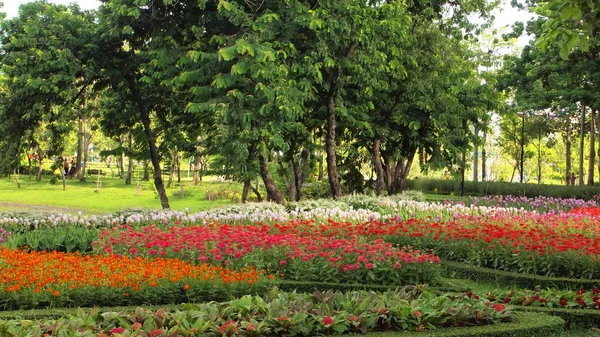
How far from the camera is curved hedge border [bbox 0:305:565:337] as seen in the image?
18.5 feet

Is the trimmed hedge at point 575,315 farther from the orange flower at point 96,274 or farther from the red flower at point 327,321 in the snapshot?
the orange flower at point 96,274

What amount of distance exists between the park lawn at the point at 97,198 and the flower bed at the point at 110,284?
15150 mm

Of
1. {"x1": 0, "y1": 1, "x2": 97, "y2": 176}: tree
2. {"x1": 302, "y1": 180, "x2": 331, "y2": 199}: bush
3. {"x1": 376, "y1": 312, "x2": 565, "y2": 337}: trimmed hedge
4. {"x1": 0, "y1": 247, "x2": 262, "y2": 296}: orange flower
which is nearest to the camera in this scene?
{"x1": 376, "y1": 312, "x2": 565, "y2": 337}: trimmed hedge

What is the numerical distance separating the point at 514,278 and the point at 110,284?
5.68m

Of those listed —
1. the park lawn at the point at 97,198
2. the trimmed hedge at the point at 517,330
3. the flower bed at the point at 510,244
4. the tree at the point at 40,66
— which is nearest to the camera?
the trimmed hedge at the point at 517,330

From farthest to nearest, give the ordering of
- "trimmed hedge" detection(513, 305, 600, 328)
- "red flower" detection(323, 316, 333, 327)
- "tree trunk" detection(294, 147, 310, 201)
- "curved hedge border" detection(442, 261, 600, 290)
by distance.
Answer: "tree trunk" detection(294, 147, 310, 201) → "curved hedge border" detection(442, 261, 600, 290) → "trimmed hedge" detection(513, 305, 600, 328) → "red flower" detection(323, 316, 333, 327)

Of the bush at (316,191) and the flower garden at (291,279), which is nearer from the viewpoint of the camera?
the flower garden at (291,279)

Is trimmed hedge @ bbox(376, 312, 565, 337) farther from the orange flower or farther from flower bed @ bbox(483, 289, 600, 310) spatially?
the orange flower

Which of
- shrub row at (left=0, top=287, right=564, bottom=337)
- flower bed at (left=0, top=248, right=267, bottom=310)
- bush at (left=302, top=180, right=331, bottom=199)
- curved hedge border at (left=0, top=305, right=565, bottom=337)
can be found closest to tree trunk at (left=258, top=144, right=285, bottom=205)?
bush at (left=302, top=180, right=331, bottom=199)

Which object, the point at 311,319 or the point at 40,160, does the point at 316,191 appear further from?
the point at 311,319

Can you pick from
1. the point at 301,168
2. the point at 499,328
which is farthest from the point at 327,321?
the point at 301,168

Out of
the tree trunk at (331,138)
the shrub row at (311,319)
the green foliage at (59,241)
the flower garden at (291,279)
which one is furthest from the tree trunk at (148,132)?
the shrub row at (311,319)

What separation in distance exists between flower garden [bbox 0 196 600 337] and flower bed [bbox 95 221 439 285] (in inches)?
0.9

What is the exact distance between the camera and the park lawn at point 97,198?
24.9 m
